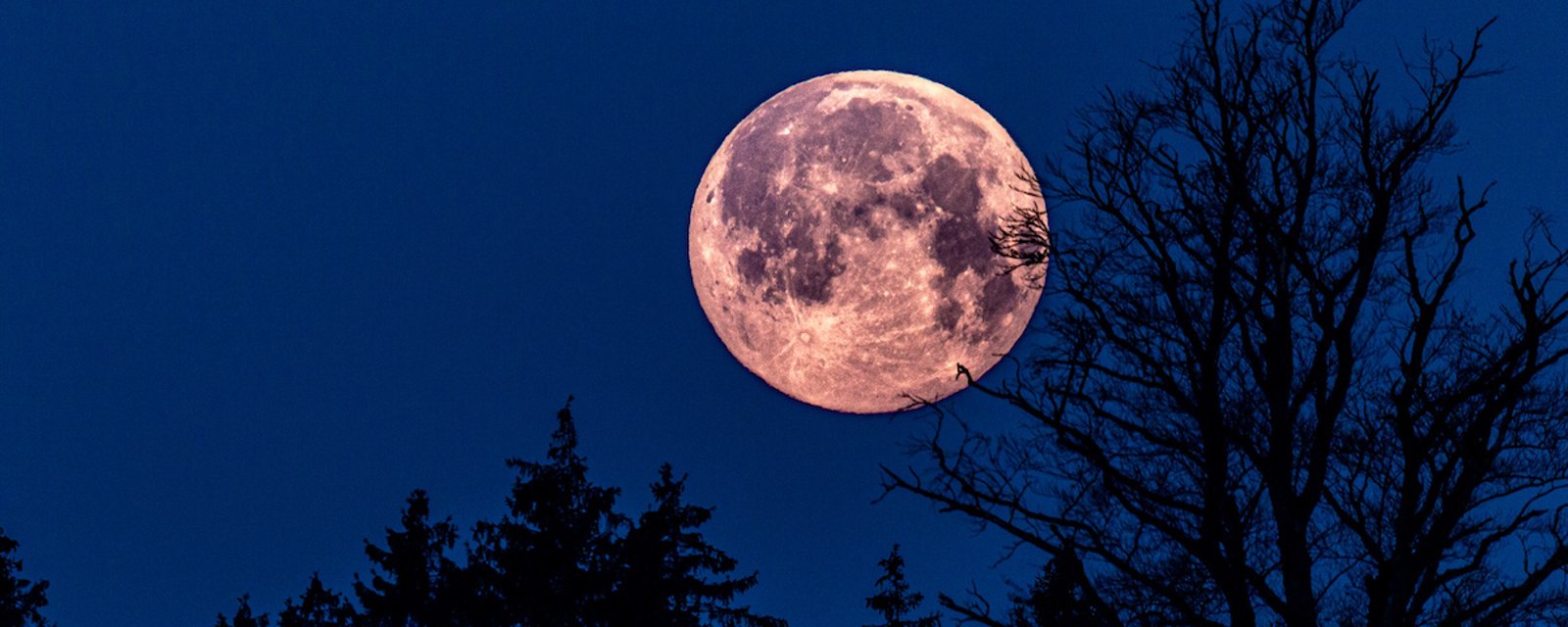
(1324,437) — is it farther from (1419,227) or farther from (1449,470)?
(1419,227)

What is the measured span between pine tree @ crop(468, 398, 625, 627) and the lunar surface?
25.5 feet

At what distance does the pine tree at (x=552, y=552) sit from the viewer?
24859 mm

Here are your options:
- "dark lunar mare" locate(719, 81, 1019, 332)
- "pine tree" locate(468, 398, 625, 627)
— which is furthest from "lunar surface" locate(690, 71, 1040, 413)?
"pine tree" locate(468, 398, 625, 627)

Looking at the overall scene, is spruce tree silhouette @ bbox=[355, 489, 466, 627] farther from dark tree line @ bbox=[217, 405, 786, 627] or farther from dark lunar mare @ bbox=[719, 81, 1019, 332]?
dark lunar mare @ bbox=[719, 81, 1019, 332]

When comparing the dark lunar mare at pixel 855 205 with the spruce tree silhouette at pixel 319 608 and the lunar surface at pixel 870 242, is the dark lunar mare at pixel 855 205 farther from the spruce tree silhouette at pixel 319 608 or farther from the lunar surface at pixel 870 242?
the spruce tree silhouette at pixel 319 608

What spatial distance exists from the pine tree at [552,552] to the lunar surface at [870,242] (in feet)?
25.5

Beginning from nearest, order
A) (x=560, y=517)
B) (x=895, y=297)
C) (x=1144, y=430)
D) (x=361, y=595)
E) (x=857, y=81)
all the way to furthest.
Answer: (x=1144, y=430) → (x=895, y=297) → (x=857, y=81) → (x=560, y=517) → (x=361, y=595)

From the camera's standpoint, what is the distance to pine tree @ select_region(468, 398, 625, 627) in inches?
979

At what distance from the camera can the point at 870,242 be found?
17.5 meters

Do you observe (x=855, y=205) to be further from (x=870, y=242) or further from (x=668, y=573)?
(x=668, y=573)

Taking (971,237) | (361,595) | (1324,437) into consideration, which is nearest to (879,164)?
(971,237)

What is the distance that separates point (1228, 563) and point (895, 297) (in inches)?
280

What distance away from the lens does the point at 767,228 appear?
18.0 metres

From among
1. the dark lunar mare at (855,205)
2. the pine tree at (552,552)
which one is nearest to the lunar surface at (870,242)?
the dark lunar mare at (855,205)
